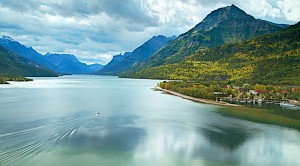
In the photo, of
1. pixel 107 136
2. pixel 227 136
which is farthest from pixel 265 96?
pixel 107 136

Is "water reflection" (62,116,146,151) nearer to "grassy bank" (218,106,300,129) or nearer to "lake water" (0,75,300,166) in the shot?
"lake water" (0,75,300,166)

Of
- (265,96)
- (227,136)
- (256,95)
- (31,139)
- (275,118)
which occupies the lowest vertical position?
(227,136)

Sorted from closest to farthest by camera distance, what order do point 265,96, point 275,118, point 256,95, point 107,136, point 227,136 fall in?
point 107,136 → point 227,136 → point 275,118 → point 265,96 → point 256,95

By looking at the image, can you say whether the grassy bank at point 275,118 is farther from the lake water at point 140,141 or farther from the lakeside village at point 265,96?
the lakeside village at point 265,96

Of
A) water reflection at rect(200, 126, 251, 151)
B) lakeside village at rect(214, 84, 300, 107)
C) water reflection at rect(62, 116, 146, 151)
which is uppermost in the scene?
lakeside village at rect(214, 84, 300, 107)

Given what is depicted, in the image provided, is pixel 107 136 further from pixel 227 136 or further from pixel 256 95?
pixel 256 95

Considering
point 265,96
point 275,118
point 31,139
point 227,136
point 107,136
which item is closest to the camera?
point 31,139

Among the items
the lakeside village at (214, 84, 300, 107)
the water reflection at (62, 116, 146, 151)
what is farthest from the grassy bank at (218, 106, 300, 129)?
the lakeside village at (214, 84, 300, 107)

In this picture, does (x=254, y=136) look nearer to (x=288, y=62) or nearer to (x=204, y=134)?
(x=204, y=134)

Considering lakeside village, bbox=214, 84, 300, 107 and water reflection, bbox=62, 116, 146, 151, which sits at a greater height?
lakeside village, bbox=214, 84, 300, 107

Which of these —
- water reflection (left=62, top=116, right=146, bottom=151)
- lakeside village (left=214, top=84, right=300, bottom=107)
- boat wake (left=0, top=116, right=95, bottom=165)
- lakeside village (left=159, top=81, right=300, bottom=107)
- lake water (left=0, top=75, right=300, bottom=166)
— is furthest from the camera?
lakeside village (left=214, top=84, right=300, bottom=107)

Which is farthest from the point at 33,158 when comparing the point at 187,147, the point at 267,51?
the point at 267,51
